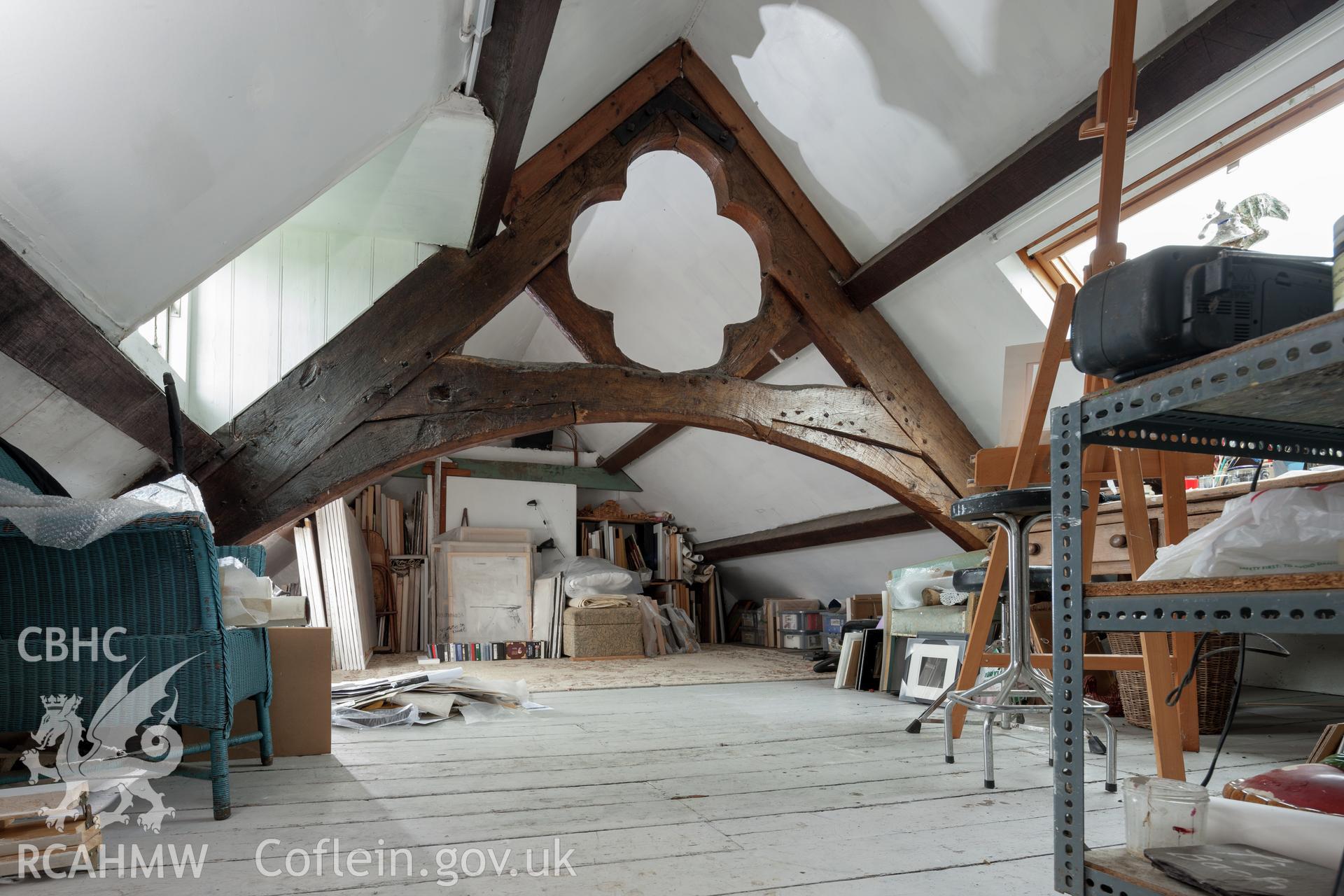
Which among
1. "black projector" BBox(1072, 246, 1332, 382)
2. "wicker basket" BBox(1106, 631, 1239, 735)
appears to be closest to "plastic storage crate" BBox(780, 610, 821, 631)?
"wicker basket" BBox(1106, 631, 1239, 735)

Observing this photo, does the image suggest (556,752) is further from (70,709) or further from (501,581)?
(501,581)

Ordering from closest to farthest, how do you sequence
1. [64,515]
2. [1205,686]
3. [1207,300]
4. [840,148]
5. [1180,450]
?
[1207,300], [1180,450], [64,515], [1205,686], [840,148]

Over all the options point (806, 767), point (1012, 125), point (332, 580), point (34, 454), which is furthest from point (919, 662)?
Answer: point (332, 580)

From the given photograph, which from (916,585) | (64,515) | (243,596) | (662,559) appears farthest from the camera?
(662,559)

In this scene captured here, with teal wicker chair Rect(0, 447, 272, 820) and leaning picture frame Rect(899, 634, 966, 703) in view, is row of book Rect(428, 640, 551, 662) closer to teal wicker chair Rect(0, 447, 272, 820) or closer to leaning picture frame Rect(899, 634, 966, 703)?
leaning picture frame Rect(899, 634, 966, 703)

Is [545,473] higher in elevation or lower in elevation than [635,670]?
higher

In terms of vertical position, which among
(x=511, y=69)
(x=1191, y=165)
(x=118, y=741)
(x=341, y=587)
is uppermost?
(x=511, y=69)

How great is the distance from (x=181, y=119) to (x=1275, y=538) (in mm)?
2063

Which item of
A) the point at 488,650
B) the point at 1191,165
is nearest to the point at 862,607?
the point at 1191,165

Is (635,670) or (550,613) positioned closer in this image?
(635,670)

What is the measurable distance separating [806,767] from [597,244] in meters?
3.97

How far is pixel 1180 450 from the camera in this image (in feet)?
4.23

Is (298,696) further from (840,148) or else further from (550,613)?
(550,613)

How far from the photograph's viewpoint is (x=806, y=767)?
2.25 metres
